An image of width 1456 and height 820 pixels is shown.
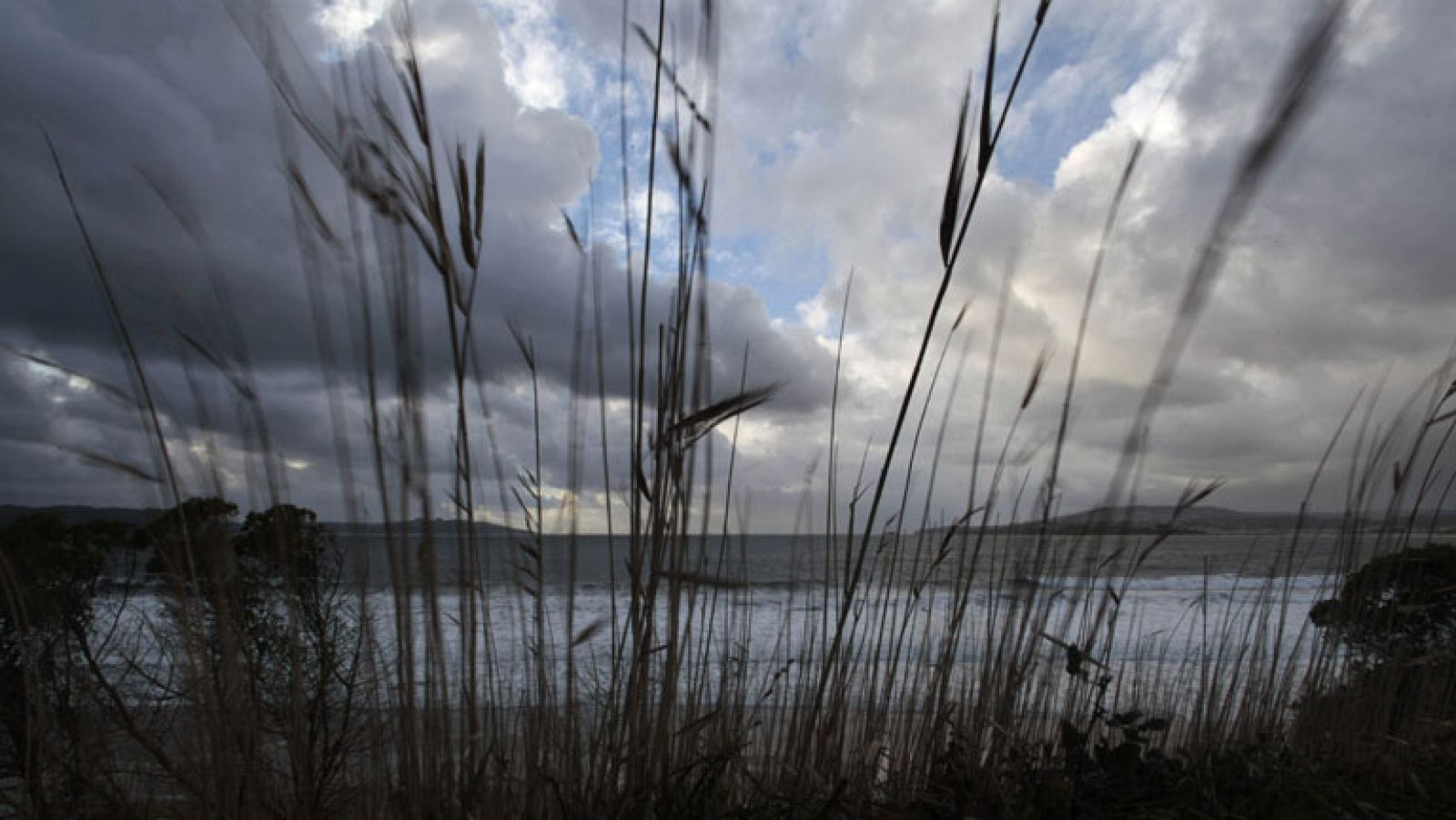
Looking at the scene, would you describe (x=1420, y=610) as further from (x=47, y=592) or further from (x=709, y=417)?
(x=47, y=592)

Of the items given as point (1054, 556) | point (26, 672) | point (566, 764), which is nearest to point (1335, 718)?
point (1054, 556)

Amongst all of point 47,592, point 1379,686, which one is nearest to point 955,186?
point 1379,686

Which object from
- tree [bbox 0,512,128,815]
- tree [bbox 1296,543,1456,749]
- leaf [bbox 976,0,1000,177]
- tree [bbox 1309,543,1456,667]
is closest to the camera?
leaf [bbox 976,0,1000,177]

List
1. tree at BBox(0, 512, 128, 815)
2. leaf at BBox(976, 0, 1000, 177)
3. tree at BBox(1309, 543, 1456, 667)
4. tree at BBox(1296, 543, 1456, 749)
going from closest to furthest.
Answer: leaf at BBox(976, 0, 1000, 177) < tree at BBox(1296, 543, 1456, 749) < tree at BBox(0, 512, 128, 815) < tree at BBox(1309, 543, 1456, 667)

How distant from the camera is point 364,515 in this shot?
3.61 feet

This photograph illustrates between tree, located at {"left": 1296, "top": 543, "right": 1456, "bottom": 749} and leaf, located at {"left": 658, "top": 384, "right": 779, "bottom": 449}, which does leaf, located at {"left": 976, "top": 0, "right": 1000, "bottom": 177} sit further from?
tree, located at {"left": 1296, "top": 543, "right": 1456, "bottom": 749}

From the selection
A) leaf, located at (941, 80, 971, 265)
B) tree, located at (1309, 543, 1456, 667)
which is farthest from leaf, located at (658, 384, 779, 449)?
tree, located at (1309, 543, 1456, 667)

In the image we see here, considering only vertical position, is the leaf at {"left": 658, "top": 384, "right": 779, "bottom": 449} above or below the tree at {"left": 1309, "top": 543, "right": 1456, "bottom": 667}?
above

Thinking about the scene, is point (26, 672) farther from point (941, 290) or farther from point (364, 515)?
point (941, 290)

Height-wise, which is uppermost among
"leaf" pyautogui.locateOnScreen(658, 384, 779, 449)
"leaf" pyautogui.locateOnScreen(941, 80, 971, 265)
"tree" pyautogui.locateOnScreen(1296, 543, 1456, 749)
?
"leaf" pyautogui.locateOnScreen(941, 80, 971, 265)

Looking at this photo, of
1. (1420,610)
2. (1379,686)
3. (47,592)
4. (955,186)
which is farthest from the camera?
(1420,610)

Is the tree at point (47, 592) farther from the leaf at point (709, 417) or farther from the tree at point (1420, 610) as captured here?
the tree at point (1420, 610)

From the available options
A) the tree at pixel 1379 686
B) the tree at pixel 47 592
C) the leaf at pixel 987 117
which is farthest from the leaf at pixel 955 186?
the tree at pixel 47 592

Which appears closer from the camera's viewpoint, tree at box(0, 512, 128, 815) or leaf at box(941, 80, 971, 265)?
leaf at box(941, 80, 971, 265)
